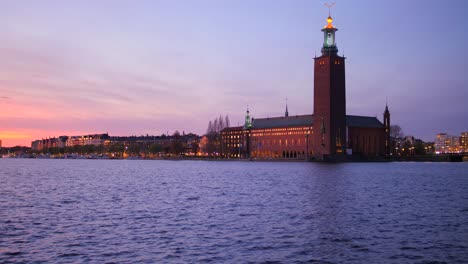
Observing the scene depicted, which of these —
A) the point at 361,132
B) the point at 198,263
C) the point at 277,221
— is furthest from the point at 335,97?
the point at 198,263

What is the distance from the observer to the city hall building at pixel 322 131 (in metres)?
116

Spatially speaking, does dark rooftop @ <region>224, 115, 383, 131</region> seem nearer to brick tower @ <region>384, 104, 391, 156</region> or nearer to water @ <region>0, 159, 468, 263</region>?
brick tower @ <region>384, 104, 391, 156</region>

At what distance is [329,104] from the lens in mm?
114938

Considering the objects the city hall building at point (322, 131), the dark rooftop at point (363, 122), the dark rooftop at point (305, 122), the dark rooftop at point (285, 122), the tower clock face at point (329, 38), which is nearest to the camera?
the city hall building at point (322, 131)

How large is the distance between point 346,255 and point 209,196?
664 inches

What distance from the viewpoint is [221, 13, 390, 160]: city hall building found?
115500 mm

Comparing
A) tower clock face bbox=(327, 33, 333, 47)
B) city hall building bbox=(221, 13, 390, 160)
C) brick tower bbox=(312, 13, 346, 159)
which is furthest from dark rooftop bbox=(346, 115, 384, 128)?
tower clock face bbox=(327, 33, 333, 47)

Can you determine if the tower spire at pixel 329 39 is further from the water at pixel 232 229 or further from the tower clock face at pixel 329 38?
the water at pixel 232 229

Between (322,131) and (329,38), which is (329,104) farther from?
(329,38)

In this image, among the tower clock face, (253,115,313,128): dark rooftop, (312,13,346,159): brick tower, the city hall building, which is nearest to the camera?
(312,13,346,159): brick tower

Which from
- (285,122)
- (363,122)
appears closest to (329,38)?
(363,122)

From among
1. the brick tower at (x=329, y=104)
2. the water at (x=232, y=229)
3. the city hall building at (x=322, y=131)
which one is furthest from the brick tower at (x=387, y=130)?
the water at (x=232, y=229)

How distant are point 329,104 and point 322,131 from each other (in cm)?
582

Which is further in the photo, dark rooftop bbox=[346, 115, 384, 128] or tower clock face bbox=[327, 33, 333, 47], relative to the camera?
dark rooftop bbox=[346, 115, 384, 128]
